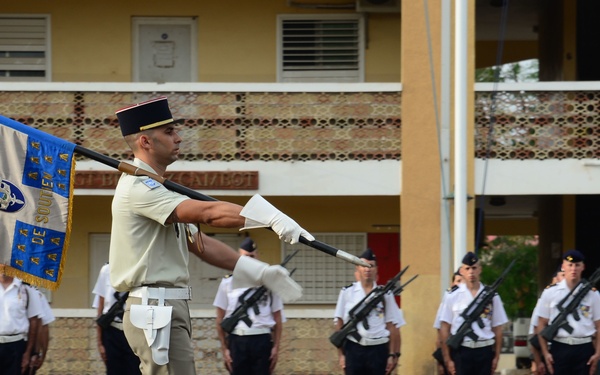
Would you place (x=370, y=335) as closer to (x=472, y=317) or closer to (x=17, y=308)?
(x=472, y=317)

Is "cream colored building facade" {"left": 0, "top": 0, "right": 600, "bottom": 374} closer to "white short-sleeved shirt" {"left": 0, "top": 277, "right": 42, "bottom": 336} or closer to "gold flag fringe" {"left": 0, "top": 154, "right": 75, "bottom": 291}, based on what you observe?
"white short-sleeved shirt" {"left": 0, "top": 277, "right": 42, "bottom": 336}

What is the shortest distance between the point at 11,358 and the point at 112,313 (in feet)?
3.62

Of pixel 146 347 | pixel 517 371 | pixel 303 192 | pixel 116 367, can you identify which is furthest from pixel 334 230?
pixel 146 347

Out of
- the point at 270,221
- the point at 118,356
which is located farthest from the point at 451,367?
the point at 270,221

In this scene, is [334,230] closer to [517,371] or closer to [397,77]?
[397,77]

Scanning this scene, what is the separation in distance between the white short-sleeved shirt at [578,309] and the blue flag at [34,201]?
7.49m

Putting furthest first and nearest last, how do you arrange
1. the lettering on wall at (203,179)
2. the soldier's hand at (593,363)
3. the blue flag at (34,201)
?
the lettering on wall at (203,179)
the soldier's hand at (593,363)
the blue flag at (34,201)

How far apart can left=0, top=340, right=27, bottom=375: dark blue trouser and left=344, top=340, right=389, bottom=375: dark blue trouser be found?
3.39 metres

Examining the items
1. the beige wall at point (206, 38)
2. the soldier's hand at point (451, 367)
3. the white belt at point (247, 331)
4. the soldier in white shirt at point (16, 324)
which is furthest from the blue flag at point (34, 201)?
the beige wall at point (206, 38)

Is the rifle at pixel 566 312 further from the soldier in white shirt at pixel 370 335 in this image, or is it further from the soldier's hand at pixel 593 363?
the soldier in white shirt at pixel 370 335

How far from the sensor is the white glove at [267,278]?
5.47 meters

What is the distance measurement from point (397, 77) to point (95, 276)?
5059mm

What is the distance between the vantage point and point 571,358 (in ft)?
40.8

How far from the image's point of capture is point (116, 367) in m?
12.4
